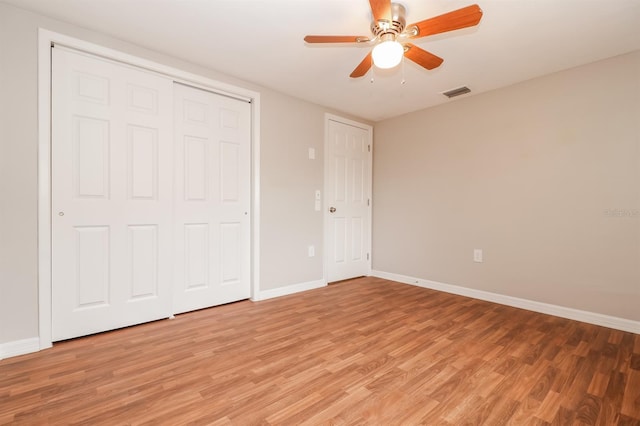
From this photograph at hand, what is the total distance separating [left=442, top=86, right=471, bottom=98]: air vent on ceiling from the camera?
3191 mm

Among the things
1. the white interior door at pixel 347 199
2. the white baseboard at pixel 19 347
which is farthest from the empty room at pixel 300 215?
the white interior door at pixel 347 199

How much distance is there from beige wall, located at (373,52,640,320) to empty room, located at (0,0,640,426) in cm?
2

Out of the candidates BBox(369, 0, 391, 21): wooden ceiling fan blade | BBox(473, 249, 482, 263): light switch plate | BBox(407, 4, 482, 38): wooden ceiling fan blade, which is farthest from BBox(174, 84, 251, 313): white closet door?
BBox(473, 249, 482, 263): light switch plate

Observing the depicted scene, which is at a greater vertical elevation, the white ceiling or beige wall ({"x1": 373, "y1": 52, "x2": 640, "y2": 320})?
the white ceiling

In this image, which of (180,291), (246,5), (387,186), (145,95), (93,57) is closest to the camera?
(246,5)

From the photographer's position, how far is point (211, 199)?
2.93 metres

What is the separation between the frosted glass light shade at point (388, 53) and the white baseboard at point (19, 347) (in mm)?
2991

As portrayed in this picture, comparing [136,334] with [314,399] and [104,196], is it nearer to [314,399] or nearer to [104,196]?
[104,196]

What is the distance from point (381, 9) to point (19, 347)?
317 cm

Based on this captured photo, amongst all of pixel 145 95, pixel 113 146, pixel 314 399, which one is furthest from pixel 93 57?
pixel 314 399

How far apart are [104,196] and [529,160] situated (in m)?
3.96

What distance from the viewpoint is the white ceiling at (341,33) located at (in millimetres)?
1943

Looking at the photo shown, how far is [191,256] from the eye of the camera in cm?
282

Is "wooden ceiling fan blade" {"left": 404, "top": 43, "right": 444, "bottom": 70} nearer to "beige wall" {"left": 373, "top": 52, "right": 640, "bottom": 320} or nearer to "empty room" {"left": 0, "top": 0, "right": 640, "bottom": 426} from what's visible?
"empty room" {"left": 0, "top": 0, "right": 640, "bottom": 426}
